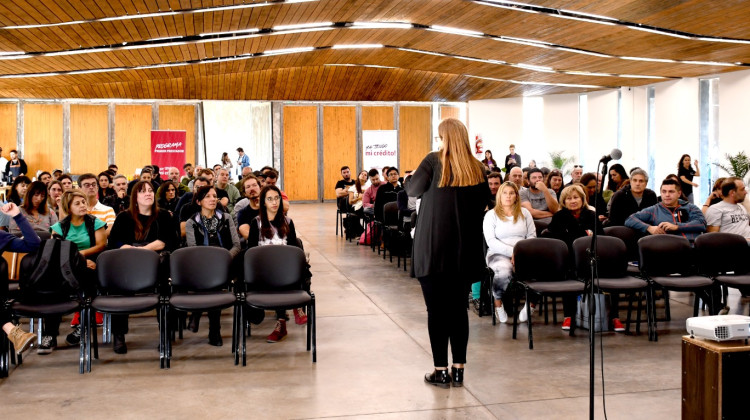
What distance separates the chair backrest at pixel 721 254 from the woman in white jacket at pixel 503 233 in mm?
1515

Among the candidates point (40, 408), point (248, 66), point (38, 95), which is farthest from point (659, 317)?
point (38, 95)

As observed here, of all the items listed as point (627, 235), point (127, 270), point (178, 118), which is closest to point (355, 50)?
point (178, 118)

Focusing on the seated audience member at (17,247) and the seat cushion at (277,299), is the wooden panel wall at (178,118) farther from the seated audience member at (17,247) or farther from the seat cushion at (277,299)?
the seat cushion at (277,299)

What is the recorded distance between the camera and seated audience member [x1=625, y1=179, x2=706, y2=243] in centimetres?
713

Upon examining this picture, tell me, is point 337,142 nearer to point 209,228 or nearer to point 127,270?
point 209,228

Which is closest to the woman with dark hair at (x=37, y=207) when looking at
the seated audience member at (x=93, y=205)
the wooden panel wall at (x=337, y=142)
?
the seated audience member at (x=93, y=205)

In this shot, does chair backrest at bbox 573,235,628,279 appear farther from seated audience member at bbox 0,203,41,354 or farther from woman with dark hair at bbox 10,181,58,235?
woman with dark hair at bbox 10,181,58,235

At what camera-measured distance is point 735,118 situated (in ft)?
54.7

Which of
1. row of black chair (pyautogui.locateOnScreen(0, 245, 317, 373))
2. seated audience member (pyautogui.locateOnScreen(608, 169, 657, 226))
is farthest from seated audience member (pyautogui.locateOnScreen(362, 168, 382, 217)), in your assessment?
row of black chair (pyautogui.locateOnScreen(0, 245, 317, 373))

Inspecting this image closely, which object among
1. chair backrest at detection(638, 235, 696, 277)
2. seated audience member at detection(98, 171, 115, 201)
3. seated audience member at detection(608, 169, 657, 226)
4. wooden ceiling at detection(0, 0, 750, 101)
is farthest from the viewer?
wooden ceiling at detection(0, 0, 750, 101)

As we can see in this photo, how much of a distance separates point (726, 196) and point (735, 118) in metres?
10.7

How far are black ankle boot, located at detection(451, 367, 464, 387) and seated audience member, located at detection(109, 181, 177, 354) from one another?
291 cm

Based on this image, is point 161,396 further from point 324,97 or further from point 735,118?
point 324,97

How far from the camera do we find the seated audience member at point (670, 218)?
7133 mm
